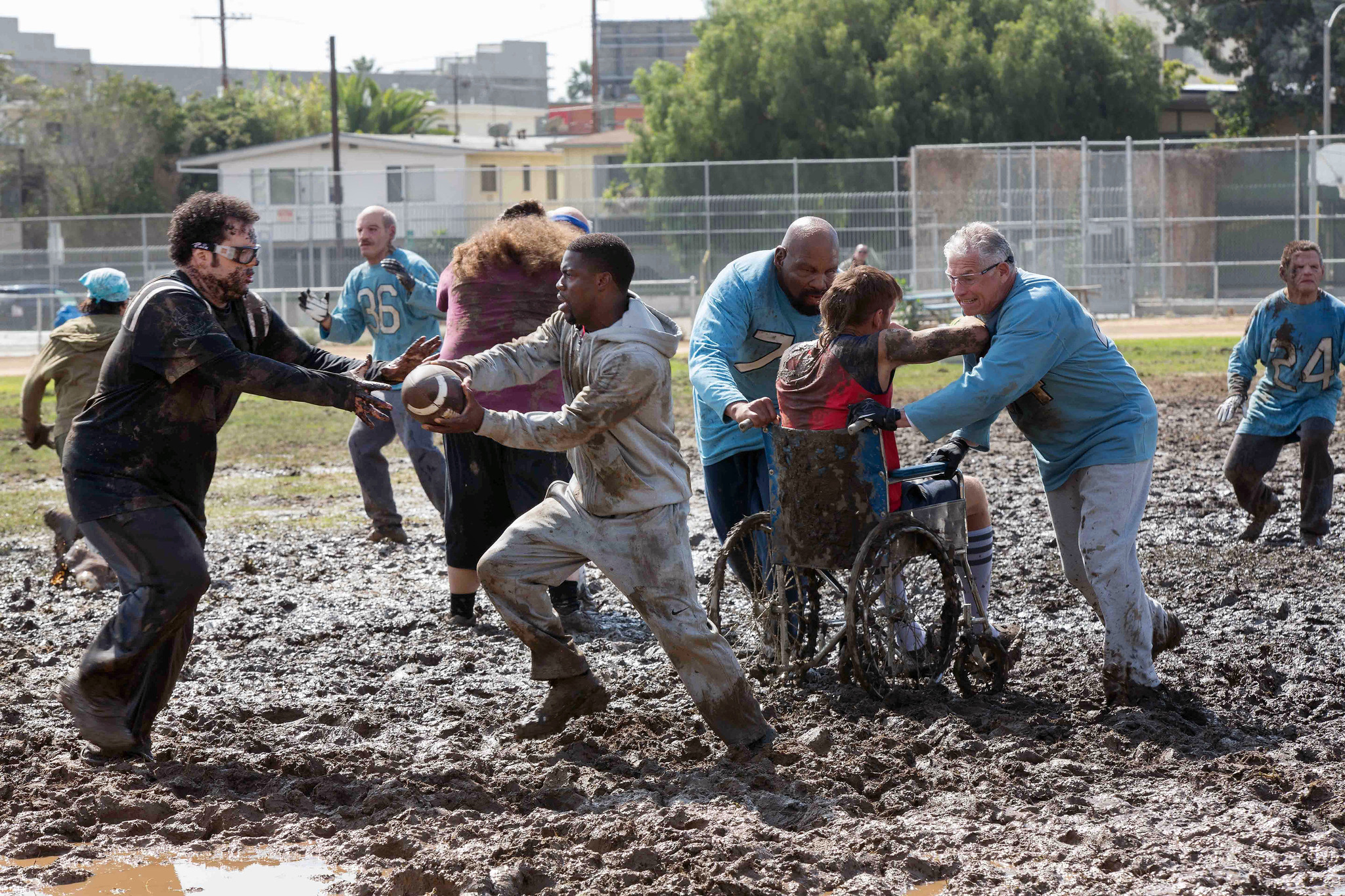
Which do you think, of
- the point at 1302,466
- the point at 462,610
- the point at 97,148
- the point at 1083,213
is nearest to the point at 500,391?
the point at 462,610

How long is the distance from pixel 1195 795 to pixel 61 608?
234 inches

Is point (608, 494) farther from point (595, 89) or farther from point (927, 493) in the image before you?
point (595, 89)

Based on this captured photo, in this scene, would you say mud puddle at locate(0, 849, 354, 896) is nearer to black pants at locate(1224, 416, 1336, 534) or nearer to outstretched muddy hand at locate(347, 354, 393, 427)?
outstretched muddy hand at locate(347, 354, 393, 427)

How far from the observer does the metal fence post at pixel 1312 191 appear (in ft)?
84.6

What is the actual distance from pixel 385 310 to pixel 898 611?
5.20 meters

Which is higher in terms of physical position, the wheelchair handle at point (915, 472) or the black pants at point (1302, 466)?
the wheelchair handle at point (915, 472)

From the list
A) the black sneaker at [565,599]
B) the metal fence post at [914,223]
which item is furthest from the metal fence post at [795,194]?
the black sneaker at [565,599]

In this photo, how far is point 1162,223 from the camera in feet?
87.8

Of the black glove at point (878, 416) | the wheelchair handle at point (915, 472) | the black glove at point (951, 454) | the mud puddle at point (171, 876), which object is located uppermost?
the black glove at point (878, 416)

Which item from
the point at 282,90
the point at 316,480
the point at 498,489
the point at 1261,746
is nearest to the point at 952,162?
the point at 316,480

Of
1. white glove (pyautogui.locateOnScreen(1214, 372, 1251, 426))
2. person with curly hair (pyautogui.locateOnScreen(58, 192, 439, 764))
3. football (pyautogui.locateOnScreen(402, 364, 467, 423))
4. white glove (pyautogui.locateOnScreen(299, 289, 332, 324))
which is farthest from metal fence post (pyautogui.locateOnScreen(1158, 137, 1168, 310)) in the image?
football (pyautogui.locateOnScreen(402, 364, 467, 423))

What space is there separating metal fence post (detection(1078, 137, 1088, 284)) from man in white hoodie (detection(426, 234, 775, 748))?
22512mm

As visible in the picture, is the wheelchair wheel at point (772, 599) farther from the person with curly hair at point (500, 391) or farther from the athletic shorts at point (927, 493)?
the person with curly hair at point (500, 391)

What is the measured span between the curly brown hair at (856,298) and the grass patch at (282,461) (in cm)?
571
